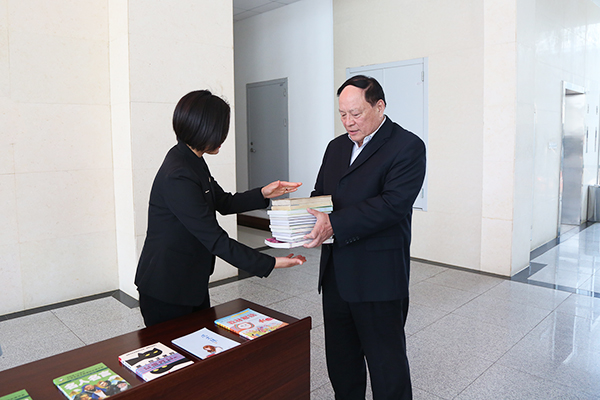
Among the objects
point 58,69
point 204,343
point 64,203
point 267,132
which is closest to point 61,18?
point 58,69

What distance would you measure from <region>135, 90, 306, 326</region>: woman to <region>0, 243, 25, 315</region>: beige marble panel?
2.69 m

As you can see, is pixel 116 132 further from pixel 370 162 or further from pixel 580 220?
pixel 580 220

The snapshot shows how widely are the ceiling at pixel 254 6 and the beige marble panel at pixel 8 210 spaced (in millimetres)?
4544

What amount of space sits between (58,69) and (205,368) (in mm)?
3724

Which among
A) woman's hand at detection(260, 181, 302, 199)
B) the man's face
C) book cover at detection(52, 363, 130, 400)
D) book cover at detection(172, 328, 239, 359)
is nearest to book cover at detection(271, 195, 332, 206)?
the man's face

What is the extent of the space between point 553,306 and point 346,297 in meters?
2.99

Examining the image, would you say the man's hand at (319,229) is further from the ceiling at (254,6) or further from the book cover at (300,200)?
the ceiling at (254,6)

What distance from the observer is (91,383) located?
148 centimetres

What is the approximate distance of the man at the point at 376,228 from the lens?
2.00 metres

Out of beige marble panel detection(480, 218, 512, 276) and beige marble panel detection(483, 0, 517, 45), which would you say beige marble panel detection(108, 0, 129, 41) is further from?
beige marble panel detection(480, 218, 512, 276)

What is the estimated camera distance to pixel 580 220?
8.13m

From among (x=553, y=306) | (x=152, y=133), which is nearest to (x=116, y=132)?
(x=152, y=133)

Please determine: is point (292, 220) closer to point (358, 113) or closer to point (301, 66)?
point (358, 113)

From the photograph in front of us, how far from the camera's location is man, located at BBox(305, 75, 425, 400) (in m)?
2.00
